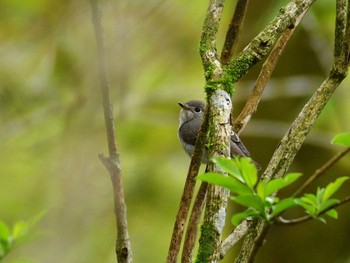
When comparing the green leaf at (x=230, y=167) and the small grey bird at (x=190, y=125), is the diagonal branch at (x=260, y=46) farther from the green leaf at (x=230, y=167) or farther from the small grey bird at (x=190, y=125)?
the small grey bird at (x=190, y=125)

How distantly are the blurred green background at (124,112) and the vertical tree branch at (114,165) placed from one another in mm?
975

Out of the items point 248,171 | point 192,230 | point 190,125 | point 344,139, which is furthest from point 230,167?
point 190,125

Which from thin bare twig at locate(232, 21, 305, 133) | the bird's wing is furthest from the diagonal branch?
the bird's wing

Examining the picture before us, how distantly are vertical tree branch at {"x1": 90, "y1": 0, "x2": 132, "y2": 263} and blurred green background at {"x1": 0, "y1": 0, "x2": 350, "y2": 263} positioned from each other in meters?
0.97

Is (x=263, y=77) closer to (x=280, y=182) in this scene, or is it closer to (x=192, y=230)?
(x=192, y=230)

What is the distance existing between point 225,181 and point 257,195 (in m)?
0.08

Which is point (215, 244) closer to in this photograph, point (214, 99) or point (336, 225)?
point (214, 99)

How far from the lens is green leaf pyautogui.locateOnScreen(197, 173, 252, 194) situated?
1.48 meters

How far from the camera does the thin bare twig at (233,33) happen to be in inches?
89.7

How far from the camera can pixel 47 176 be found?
550cm

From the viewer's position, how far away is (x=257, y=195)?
151 cm

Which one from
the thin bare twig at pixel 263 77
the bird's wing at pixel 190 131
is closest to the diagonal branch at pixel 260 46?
the thin bare twig at pixel 263 77

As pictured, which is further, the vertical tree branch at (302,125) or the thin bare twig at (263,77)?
the thin bare twig at (263,77)

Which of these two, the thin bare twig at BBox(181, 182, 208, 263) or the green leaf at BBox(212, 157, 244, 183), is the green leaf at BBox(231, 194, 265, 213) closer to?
the green leaf at BBox(212, 157, 244, 183)
